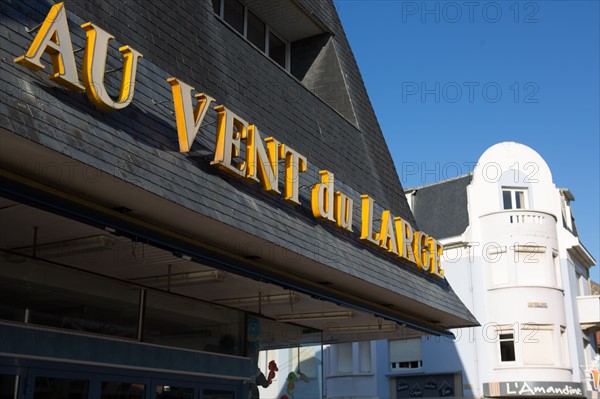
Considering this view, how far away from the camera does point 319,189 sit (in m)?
11.7

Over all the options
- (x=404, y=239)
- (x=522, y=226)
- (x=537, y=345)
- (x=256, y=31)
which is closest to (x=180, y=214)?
(x=404, y=239)

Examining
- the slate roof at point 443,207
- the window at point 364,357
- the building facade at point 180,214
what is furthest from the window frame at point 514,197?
the building facade at point 180,214

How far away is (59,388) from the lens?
30.1 ft

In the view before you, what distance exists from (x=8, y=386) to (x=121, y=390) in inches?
78.2

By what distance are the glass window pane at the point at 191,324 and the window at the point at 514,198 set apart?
73.1 feet

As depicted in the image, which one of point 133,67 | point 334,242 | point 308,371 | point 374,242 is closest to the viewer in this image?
point 133,67

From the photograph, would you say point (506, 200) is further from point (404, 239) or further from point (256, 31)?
point (256, 31)

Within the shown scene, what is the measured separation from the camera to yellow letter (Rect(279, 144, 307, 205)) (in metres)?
10.9

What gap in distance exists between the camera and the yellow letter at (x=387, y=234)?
13.3 metres

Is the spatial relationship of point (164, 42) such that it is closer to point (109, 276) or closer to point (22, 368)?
point (109, 276)

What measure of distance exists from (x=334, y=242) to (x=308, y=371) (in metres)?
4.62

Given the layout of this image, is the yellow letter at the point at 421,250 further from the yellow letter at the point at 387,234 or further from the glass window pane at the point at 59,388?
the glass window pane at the point at 59,388

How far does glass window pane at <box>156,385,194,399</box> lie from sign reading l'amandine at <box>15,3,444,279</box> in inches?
142

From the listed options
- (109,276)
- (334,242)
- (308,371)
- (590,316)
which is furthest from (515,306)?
(109,276)
